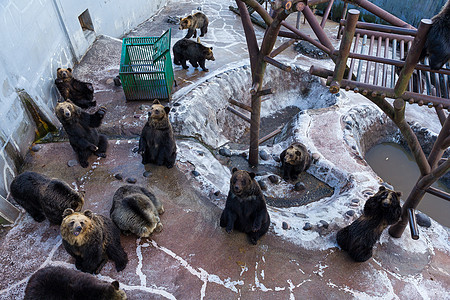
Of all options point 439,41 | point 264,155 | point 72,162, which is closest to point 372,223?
point 439,41

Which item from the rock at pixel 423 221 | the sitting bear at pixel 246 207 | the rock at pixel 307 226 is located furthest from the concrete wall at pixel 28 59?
the rock at pixel 423 221

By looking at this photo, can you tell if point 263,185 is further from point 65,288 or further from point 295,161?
point 65,288

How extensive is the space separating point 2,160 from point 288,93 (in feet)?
31.9

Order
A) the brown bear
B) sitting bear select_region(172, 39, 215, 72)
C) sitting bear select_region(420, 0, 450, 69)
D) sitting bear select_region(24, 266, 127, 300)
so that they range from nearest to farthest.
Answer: sitting bear select_region(420, 0, 450, 69) → sitting bear select_region(24, 266, 127, 300) → sitting bear select_region(172, 39, 215, 72) → the brown bear

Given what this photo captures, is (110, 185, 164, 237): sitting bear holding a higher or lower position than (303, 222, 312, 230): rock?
higher

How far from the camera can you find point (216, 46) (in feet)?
42.6

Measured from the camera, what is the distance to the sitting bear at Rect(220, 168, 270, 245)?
4.61m

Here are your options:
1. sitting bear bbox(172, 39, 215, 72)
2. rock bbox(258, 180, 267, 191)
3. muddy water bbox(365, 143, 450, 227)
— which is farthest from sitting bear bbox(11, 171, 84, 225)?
muddy water bbox(365, 143, 450, 227)

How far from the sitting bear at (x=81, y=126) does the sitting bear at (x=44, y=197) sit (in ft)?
4.11

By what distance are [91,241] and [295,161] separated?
4.95m

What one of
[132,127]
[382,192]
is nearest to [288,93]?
[132,127]

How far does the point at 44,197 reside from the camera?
4.59 metres

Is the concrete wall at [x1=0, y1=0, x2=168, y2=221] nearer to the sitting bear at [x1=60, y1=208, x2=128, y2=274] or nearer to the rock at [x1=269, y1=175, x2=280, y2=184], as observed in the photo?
the sitting bear at [x1=60, y1=208, x2=128, y2=274]

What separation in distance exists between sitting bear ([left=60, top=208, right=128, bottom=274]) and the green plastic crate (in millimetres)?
4637
